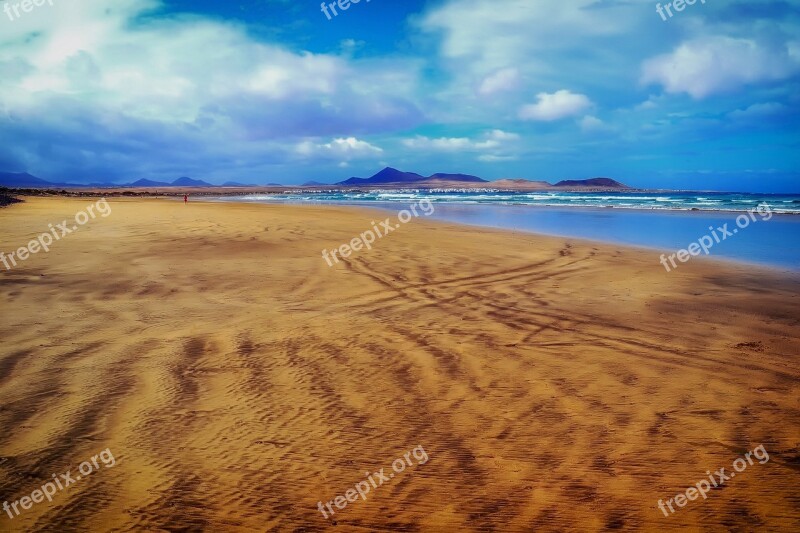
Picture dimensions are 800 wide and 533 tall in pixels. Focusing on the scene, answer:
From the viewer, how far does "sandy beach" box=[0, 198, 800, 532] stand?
304 centimetres

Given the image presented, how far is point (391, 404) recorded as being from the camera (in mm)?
4246

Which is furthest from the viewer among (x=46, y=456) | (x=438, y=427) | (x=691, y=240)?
(x=691, y=240)

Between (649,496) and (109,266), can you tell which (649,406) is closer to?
(649,496)

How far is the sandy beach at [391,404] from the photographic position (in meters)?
3.04

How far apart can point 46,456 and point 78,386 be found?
1070mm

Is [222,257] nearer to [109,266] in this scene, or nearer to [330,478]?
[109,266]

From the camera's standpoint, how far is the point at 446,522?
2.93m

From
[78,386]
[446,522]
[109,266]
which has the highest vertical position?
[109,266]

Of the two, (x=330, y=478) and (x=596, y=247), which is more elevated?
(x=596, y=247)

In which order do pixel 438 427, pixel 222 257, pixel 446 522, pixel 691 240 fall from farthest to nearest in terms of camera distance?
pixel 691 240
pixel 222 257
pixel 438 427
pixel 446 522

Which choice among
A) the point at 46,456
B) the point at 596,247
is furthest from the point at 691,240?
the point at 46,456

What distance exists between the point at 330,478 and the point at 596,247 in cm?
1374

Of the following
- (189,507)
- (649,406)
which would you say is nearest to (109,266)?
(189,507)

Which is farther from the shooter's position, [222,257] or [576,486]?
[222,257]
